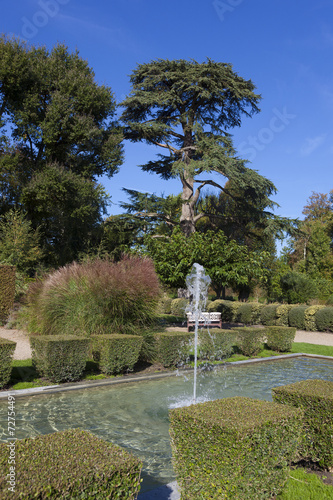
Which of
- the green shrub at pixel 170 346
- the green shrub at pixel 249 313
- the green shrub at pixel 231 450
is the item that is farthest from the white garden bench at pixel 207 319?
the green shrub at pixel 231 450

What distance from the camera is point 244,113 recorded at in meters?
23.2

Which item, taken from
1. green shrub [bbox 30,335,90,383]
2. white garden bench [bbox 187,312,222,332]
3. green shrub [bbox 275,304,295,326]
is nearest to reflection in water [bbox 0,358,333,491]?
green shrub [bbox 30,335,90,383]

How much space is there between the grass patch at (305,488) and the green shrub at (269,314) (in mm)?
16041

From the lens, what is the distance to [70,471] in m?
2.14

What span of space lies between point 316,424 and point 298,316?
15.0 m

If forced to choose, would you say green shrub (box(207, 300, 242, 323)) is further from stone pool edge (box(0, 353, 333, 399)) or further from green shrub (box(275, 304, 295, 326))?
stone pool edge (box(0, 353, 333, 399))

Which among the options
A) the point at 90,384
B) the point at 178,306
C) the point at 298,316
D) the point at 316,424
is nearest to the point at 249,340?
the point at 90,384

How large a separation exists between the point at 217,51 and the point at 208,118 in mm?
3758

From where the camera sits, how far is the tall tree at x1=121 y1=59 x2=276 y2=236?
66.1ft

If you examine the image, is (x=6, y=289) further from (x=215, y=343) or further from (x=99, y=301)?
(x=215, y=343)

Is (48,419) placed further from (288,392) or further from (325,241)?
(325,241)

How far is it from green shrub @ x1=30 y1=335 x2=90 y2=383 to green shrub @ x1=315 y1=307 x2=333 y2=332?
12.5 meters

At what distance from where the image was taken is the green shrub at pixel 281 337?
12.2 metres

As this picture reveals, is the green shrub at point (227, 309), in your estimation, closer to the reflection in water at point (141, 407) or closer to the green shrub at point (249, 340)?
the green shrub at point (249, 340)
